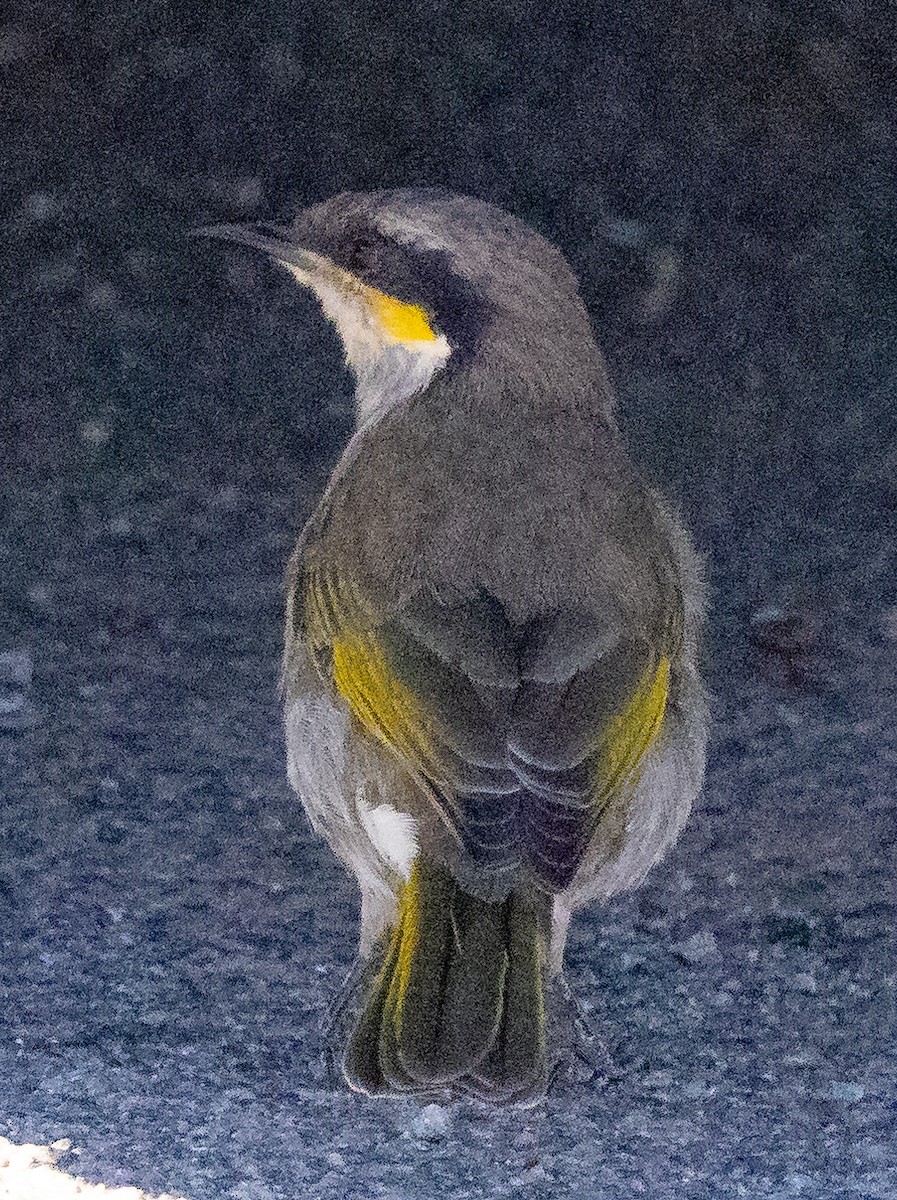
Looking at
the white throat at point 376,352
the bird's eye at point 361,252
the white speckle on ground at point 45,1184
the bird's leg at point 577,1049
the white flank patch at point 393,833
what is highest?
the bird's eye at point 361,252

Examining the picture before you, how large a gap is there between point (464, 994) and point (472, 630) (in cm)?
25

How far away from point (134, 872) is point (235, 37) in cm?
75

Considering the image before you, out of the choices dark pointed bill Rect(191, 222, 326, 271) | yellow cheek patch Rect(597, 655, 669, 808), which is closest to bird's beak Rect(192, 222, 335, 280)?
dark pointed bill Rect(191, 222, 326, 271)

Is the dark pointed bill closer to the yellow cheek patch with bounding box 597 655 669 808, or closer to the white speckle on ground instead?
the yellow cheek patch with bounding box 597 655 669 808

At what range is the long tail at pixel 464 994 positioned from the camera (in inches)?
39.3

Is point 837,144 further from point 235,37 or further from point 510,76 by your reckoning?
point 235,37

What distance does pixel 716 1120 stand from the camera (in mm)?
1334

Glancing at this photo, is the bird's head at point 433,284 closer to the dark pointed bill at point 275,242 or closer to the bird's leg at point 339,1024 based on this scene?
the dark pointed bill at point 275,242

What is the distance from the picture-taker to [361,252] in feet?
3.44

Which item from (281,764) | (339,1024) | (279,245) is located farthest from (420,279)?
(339,1024)

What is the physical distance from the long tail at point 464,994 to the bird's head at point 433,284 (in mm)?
369

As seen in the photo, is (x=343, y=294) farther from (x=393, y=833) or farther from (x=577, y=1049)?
(x=577, y=1049)

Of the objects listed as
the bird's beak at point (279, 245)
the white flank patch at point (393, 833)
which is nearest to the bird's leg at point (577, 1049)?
the white flank patch at point (393, 833)

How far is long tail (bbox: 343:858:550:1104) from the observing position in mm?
997
